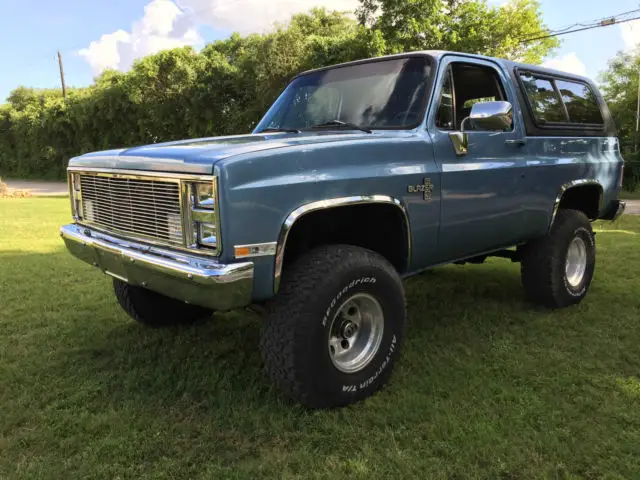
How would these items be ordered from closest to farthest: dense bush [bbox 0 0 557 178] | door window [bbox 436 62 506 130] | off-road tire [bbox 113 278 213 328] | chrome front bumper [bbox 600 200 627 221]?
door window [bbox 436 62 506 130] < off-road tire [bbox 113 278 213 328] < chrome front bumper [bbox 600 200 627 221] < dense bush [bbox 0 0 557 178]

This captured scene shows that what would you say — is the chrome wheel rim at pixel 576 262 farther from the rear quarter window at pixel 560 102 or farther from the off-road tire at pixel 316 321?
the off-road tire at pixel 316 321

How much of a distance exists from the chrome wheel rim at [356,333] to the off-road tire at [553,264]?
81.1 inches

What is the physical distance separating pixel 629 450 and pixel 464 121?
2151mm

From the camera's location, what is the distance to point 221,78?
90.4ft

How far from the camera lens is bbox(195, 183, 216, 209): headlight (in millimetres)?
2379

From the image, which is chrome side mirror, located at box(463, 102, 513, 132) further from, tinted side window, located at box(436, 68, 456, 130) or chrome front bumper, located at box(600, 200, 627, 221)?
chrome front bumper, located at box(600, 200, 627, 221)

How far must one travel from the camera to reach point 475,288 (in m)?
5.27

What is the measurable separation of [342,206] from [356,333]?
2.57 ft

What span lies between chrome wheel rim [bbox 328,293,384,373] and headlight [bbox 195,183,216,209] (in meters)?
0.97

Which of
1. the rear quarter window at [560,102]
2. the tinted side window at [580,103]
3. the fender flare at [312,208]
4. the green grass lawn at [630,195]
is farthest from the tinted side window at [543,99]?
the green grass lawn at [630,195]

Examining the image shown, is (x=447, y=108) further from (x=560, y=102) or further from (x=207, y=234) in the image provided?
(x=207, y=234)

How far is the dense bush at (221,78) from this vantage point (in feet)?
63.4

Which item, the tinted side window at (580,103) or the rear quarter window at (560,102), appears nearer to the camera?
the rear quarter window at (560,102)

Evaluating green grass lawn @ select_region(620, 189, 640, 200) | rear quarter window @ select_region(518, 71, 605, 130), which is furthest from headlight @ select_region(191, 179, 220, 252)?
green grass lawn @ select_region(620, 189, 640, 200)
